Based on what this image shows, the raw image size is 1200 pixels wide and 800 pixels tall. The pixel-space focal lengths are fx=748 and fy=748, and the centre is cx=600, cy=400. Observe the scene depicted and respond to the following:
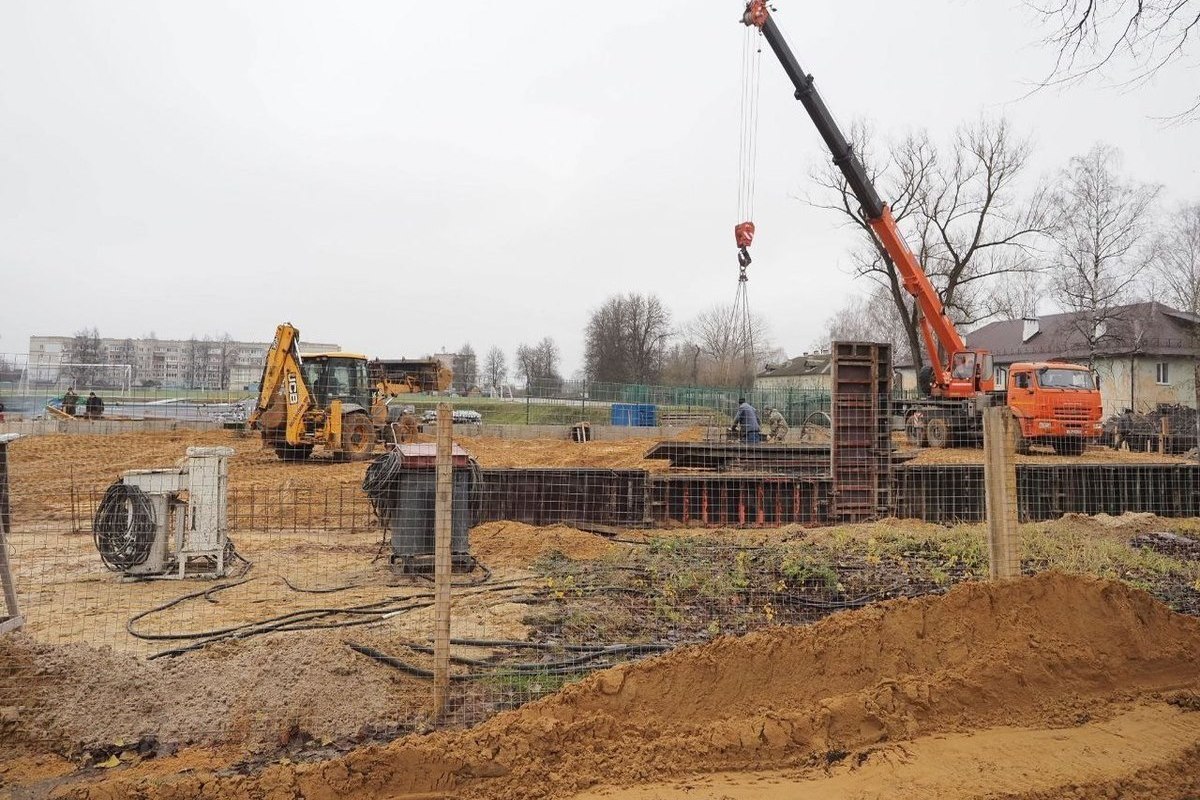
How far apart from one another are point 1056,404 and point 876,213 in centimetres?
662

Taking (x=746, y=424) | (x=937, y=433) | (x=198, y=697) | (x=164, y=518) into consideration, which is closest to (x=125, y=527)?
(x=164, y=518)

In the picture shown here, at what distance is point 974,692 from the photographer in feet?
14.8

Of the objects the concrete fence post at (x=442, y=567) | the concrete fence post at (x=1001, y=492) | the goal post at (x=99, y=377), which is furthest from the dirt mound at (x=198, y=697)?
the goal post at (x=99, y=377)

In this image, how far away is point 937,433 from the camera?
2184 centimetres

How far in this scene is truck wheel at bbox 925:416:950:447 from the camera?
21.3 m

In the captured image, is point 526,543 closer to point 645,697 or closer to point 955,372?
point 645,697

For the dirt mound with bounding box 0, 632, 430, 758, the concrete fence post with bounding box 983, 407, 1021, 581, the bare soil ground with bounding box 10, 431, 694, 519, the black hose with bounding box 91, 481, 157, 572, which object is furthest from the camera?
the bare soil ground with bounding box 10, 431, 694, 519

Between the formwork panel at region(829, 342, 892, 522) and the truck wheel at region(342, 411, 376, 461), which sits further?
the truck wheel at region(342, 411, 376, 461)

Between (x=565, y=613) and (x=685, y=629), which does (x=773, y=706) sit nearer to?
(x=685, y=629)

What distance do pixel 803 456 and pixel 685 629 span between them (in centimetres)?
877

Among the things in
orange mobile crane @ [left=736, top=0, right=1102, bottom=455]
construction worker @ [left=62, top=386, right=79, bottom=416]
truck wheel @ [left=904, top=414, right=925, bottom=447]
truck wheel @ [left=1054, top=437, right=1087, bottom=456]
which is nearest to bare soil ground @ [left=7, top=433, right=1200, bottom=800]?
orange mobile crane @ [left=736, top=0, right=1102, bottom=455]

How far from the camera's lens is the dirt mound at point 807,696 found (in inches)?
147

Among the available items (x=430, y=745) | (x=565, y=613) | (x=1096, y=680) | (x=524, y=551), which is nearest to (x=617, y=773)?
(x=430, y=745)

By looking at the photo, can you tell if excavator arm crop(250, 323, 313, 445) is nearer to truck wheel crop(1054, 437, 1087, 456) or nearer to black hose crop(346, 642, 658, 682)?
black hose crop(346, 642, 658, 682)
